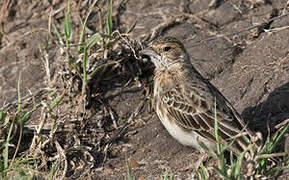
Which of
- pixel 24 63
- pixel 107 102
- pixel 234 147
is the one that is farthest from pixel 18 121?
pixel 234 147

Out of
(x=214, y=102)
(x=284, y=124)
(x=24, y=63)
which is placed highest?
(x=24, y=63)

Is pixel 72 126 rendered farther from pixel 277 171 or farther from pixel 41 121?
pixel 277 171

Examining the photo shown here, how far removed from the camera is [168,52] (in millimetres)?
6375

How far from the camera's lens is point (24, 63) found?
25.9 ft

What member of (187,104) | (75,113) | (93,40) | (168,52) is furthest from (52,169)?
(93,40)

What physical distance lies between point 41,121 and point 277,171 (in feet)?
8.49

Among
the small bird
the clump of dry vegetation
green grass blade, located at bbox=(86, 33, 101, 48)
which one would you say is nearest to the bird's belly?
the small bird

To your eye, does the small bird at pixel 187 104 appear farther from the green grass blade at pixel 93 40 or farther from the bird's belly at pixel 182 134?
the green grass blade at pixel 93 40

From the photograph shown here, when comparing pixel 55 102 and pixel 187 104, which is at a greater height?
pixel 55 102

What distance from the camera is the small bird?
5672mm

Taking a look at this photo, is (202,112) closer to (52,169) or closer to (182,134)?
(182,134)

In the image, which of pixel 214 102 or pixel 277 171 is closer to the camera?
pixel 277 171

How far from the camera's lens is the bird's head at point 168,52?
6.36m

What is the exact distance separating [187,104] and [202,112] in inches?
8.5
